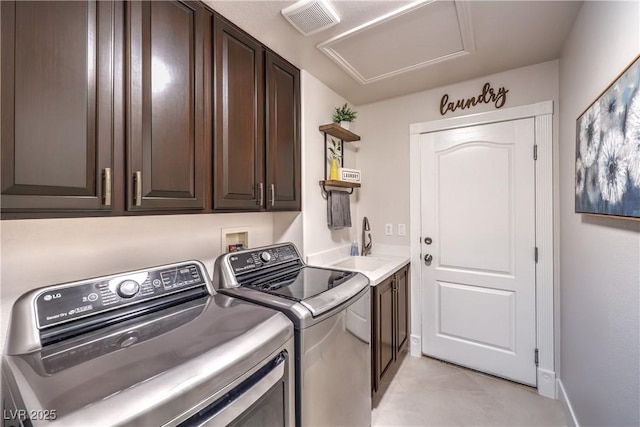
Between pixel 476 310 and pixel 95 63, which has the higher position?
pixel 95 63

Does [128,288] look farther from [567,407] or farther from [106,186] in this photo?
[567,407]

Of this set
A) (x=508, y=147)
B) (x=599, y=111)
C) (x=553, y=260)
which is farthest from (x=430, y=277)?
(x=599, y=111)

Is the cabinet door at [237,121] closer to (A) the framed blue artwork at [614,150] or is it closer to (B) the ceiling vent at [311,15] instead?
(B) the ceiling vent at [311,15]

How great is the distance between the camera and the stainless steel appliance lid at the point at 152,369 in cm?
59

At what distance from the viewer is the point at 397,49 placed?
6.02ft

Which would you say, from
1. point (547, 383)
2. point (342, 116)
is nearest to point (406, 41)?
point (342, 116)

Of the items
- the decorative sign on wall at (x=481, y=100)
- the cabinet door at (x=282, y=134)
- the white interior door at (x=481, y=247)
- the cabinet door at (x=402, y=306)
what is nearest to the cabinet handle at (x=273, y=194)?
the cabinet door at (x=282, y=134)

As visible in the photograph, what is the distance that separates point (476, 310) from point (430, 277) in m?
0.43

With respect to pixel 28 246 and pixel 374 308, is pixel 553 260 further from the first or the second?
pixel 28 246

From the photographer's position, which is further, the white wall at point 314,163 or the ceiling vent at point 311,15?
the white wall at point 314,163

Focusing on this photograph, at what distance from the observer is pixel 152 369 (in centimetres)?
70

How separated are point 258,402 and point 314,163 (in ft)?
5.46

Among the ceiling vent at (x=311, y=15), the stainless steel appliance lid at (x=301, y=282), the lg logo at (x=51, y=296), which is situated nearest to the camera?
the lg logo at (x=51, y=296)

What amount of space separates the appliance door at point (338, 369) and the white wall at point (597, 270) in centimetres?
103
